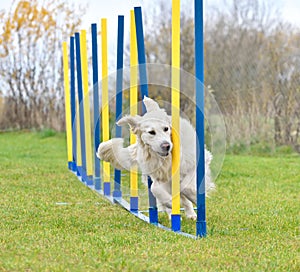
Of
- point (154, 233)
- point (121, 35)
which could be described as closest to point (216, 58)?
point (121, 35)

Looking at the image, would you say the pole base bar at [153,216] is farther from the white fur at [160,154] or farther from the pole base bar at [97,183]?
the pole base bar at [97,183]

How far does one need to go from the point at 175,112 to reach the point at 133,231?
0.94 m

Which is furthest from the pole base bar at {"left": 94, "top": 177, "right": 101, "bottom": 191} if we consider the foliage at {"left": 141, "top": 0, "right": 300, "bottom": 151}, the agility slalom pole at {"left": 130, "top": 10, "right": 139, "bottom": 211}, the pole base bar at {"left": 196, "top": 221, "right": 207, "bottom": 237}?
the foliage at {"left": 141, "top": 0, "right": 300, "bottom": 151}

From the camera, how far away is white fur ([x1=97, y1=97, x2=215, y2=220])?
530cm

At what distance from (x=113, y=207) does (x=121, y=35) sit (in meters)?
1.77

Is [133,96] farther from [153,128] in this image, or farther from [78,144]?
[78,144]

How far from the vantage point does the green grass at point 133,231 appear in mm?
4094

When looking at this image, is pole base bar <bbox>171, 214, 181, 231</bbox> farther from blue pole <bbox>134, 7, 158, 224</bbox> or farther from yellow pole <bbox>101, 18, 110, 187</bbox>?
yellow pole <bbox>101, 18, 110, 187</bbox>

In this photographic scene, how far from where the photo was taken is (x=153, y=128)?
532 cm

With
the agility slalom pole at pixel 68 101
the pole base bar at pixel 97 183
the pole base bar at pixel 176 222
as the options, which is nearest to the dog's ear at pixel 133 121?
the pole base bar at pixel 176 222

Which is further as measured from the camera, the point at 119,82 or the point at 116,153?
the point at 119,82

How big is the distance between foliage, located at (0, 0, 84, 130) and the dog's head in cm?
1664

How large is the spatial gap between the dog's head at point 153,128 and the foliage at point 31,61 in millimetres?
16645

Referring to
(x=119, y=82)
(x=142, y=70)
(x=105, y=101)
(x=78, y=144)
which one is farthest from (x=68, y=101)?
(x=142, y=70)
